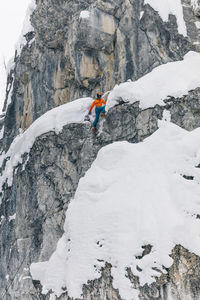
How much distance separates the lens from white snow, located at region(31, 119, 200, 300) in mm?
8672

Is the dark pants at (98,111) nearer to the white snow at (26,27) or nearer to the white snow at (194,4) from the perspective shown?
the white snow at (194,4)

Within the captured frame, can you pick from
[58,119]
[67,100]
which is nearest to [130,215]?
[58,119]

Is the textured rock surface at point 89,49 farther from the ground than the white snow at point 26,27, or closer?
closer

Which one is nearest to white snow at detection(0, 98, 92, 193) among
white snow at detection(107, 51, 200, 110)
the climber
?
the climber

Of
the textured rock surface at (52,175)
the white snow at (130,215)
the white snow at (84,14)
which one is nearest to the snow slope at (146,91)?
the textured rock surface at (52,175)

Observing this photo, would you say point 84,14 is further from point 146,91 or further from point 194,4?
point 146,91

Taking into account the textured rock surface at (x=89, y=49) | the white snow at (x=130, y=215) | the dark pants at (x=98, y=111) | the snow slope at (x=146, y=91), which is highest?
the textured rock surface at (x=89, y=49)

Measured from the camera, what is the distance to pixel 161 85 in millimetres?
13219

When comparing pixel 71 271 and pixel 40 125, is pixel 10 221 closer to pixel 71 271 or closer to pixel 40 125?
pixel 40 125

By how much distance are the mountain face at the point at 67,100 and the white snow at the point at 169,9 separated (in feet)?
0.48

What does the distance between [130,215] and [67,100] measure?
33.4 feet

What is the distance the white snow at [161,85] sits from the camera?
42.0ft

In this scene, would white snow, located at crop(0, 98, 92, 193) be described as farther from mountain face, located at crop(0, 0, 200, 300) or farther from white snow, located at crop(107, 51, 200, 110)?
white snow, located at crop(107, 51, 200, 110)

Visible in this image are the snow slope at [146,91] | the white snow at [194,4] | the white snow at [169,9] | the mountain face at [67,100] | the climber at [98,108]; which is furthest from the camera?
the white snow at [194,4]
